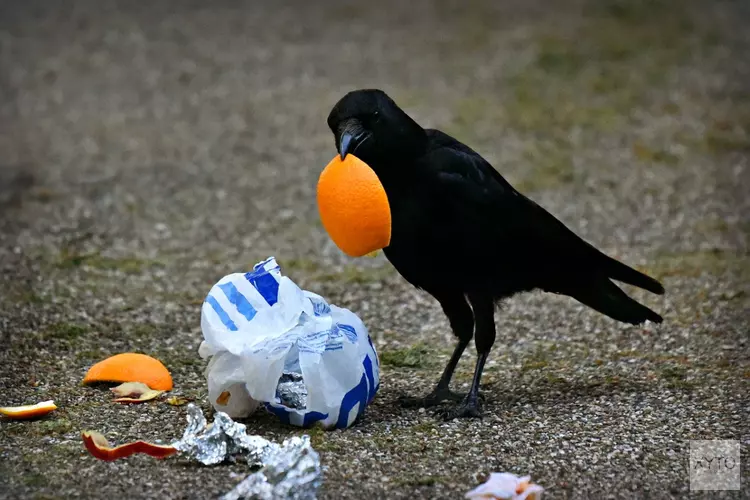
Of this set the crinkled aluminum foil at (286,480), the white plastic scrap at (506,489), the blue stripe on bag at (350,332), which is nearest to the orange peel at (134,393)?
the blue stripe on bag at (350,332)

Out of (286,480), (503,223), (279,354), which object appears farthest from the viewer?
(503,223)

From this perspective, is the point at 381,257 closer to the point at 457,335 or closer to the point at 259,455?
the point at 457,335

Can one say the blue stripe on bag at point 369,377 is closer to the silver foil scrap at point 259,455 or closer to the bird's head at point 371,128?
the silver foil scrap at point 259,455

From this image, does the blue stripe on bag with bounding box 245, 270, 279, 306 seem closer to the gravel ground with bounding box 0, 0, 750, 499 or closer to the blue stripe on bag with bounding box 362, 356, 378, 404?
the blue stripe on bag with bounding box 362, 356, 378, 404

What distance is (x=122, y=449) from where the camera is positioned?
11.3 ft

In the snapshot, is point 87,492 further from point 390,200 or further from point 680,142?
point 680,142

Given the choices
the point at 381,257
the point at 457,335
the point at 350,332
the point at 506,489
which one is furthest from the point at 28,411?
the point at 381,257

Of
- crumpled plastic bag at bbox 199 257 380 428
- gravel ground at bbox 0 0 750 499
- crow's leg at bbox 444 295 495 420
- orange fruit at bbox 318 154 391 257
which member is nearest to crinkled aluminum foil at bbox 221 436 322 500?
gravel ground at bbox 0 0 750 499

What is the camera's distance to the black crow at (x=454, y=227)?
395 centimetres

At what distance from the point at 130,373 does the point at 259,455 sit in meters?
1.13

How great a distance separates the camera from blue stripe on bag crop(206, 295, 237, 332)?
371cm

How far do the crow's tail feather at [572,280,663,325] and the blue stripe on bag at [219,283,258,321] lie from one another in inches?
56.1

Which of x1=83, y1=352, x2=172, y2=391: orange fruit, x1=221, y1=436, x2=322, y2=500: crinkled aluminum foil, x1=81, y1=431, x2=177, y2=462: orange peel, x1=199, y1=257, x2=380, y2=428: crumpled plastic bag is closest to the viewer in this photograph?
x1=221, y1=436, x2=322, y2=500: crinkled aluminum foil

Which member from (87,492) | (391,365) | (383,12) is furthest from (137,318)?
(383,12)
